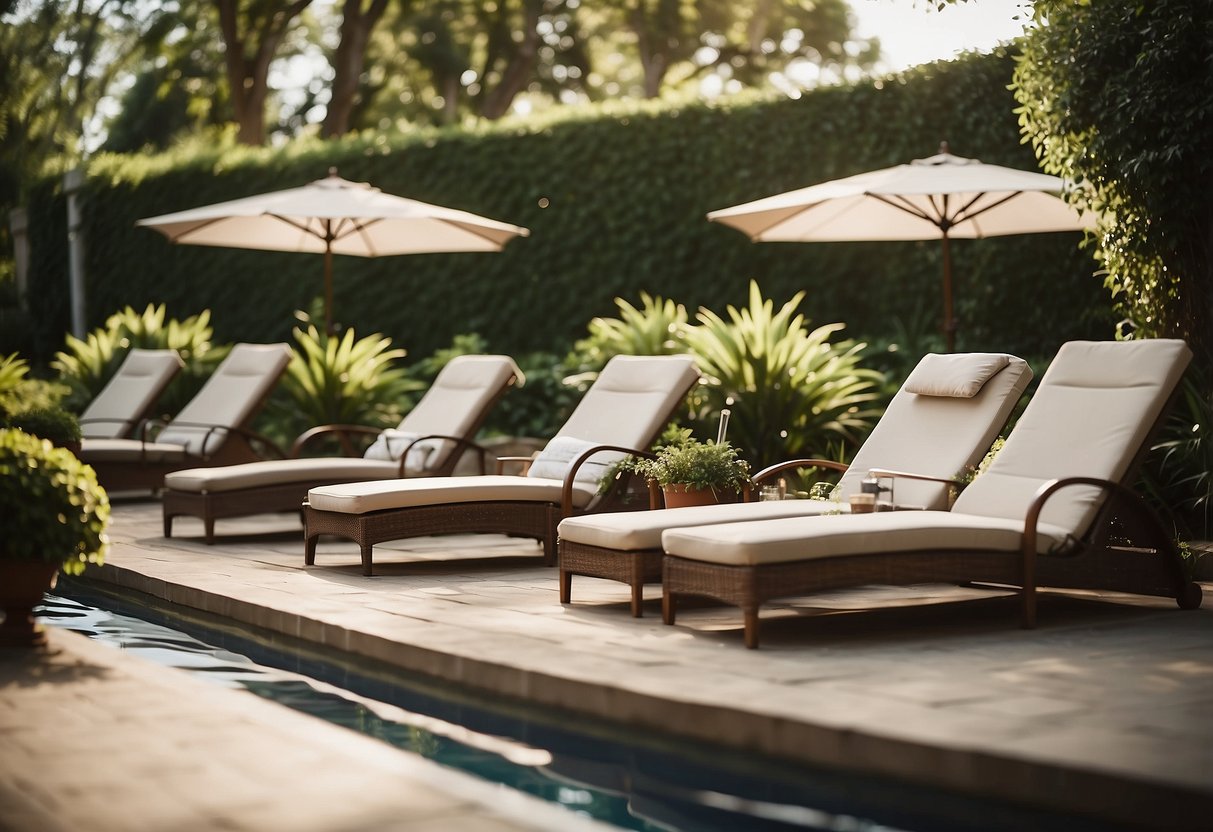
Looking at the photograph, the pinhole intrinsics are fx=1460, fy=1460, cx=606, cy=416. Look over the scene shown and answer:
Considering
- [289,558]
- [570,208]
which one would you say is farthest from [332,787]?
[570,208]

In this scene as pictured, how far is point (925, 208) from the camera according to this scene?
8852mm

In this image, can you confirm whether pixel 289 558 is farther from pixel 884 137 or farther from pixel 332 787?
pixel 884 137

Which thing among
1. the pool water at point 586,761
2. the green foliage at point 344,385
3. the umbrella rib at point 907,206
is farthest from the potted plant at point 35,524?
the green foliage at point 344,385

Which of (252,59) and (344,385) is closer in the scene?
(344,385)

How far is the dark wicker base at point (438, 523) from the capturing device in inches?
264

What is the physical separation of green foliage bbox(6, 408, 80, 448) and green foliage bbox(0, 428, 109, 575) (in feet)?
16.9

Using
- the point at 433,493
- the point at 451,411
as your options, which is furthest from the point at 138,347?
the point at 433,493

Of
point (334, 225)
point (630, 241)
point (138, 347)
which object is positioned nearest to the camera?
point (334, 225)

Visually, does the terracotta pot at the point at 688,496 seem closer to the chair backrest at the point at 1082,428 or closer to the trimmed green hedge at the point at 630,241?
the chair backrest at the point at 1082,428

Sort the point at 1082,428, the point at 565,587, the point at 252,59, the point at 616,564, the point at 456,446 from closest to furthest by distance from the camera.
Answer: the point at 616,564, the point at 1082,428, the point at 565,587, the point at 456,446, the point at 252,59

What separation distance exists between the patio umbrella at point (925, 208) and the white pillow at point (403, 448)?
2162 mm

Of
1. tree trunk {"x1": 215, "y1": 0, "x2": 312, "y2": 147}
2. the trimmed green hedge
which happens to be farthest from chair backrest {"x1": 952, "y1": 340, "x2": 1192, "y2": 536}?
tree trunk {"x1": 215, "y1": 0, "x2": 312, "y2": 147}

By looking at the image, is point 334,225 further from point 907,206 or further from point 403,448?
point 907,206

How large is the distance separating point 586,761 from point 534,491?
3.39 m
